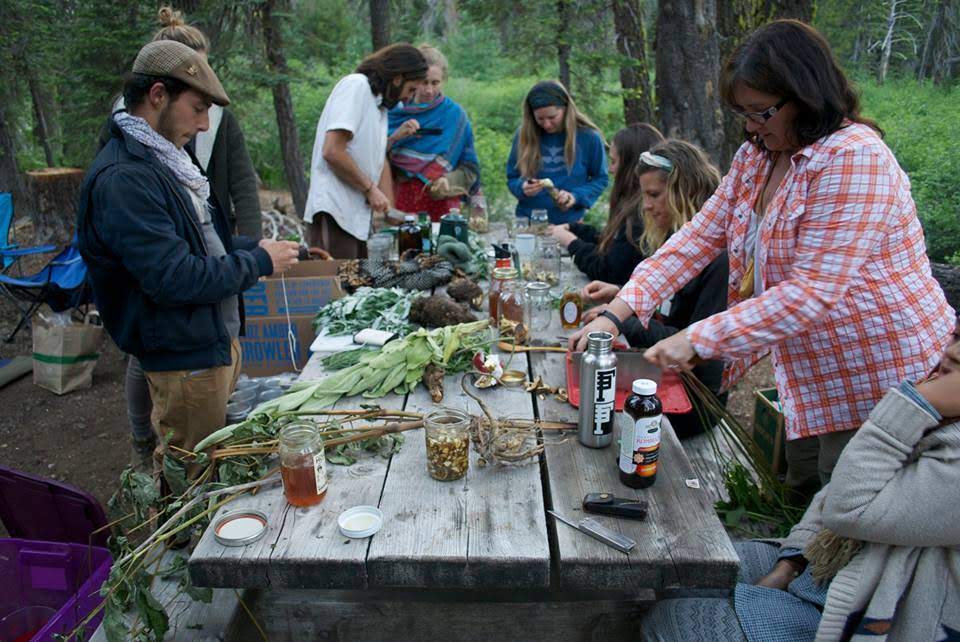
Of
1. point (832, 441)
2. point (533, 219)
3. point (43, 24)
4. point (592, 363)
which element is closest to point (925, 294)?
point (832, 441)

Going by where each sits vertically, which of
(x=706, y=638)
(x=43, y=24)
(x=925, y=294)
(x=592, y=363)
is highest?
(x=43, y=24)

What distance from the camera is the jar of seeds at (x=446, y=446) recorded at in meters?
1.72

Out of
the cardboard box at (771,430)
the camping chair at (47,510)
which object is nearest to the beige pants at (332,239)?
the camping chair at (47,510)

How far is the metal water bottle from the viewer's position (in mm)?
1760

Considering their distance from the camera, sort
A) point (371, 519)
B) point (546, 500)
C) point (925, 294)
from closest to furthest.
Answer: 1. point (371, 519)
2. point (546, 500)
3. point (925, 294)

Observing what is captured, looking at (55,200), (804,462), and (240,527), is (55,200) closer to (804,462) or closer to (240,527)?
(240,527)

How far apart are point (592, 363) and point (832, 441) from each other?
0.89 meters

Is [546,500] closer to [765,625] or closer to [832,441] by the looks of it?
[765,625]

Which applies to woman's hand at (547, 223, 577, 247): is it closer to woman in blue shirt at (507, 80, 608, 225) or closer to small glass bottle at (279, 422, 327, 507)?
woman in blue shirt at (507, 80, 608, 225)

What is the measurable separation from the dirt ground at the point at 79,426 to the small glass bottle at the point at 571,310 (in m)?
2.15

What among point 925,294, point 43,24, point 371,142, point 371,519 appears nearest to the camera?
point 371,519

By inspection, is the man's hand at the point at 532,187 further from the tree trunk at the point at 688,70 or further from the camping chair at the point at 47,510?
the camping chair at the point at 47,510

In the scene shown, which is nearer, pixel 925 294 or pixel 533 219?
pixel 925 294

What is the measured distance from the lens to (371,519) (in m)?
1.59
